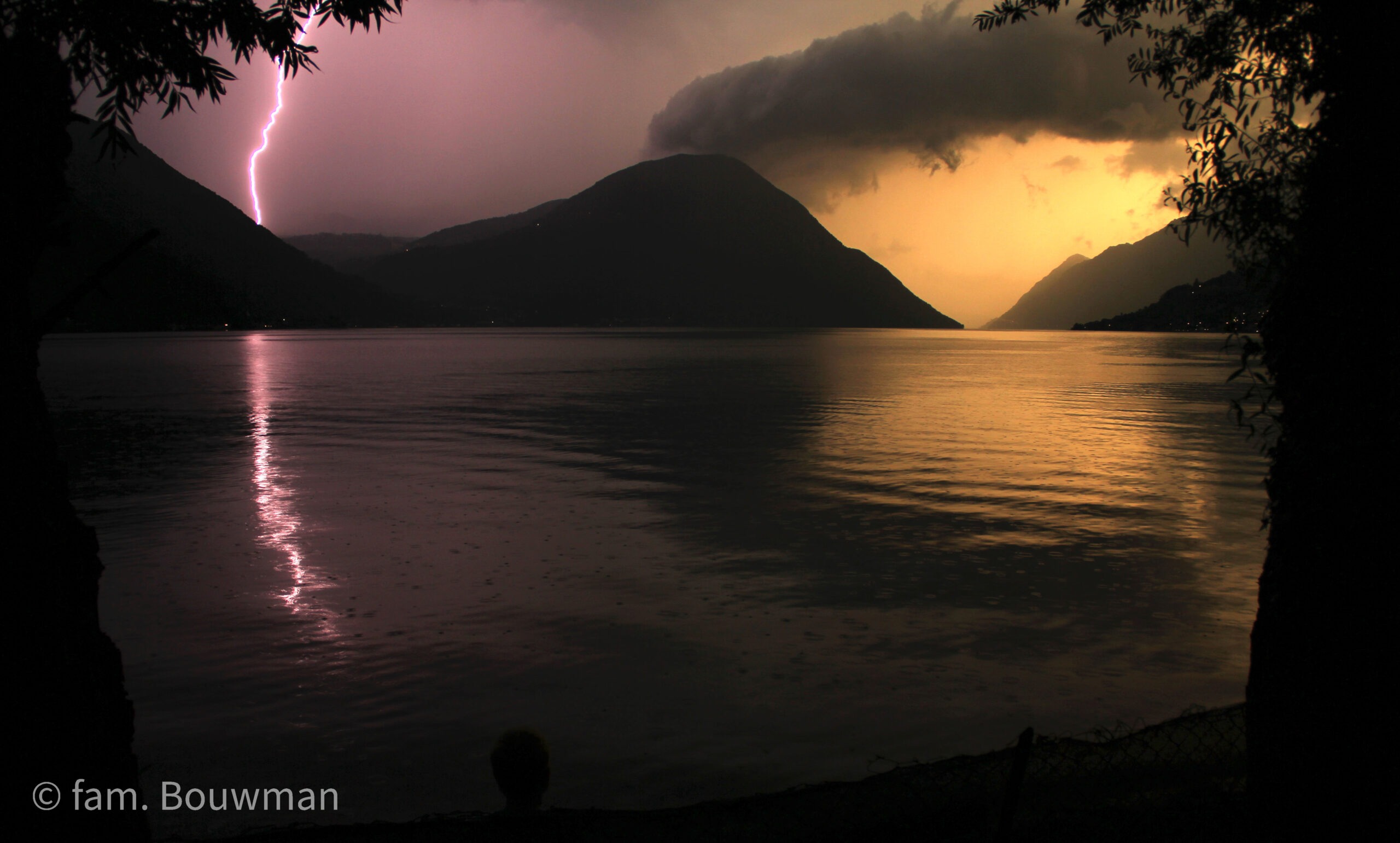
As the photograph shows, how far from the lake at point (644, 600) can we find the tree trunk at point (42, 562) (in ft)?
8.59

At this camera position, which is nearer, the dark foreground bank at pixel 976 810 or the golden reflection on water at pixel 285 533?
the dark foreground bank at pixel 976 810

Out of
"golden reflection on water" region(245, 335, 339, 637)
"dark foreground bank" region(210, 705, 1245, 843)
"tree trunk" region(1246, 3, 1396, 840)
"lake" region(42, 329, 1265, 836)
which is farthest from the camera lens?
"golden reflection on water" region(245, 335, 339, 637)

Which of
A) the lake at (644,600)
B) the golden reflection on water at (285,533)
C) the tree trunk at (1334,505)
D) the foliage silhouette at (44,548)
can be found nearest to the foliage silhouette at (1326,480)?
the tree trunk at (1334,505)

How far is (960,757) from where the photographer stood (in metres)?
5.12

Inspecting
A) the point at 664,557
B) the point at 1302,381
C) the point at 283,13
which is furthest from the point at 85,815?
the point at 664,557

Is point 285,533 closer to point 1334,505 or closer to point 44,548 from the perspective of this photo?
point 44,548

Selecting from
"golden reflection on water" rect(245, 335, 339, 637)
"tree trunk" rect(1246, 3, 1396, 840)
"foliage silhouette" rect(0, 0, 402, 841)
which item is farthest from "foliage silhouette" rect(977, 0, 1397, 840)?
"golden reflection on water" rect(245, 335, 339, 637)

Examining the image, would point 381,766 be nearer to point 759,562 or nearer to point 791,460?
point 759,562

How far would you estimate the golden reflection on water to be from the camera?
10180 mm

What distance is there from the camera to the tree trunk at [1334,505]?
188 inches

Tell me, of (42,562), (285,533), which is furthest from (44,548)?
(285,533)

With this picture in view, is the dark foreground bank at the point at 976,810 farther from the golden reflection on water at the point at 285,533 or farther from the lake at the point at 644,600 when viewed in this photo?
the golden reflection on water at the point at 285,533

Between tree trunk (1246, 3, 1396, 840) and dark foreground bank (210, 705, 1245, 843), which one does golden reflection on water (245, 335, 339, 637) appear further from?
tree trunk (1246, 3, 1396, 840)

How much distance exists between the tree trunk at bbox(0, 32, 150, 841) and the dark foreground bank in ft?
3.32
